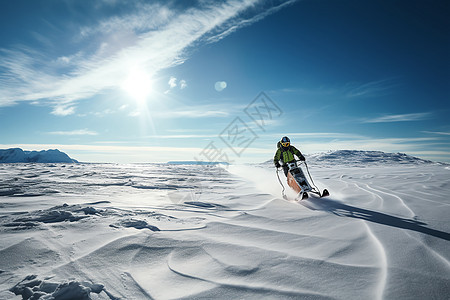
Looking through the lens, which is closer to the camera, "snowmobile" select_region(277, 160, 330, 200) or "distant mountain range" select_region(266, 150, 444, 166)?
"snowmobile" select_region(277, 160, 330, 200)

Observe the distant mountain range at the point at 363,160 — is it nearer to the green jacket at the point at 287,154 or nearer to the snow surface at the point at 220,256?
the green jacket at the point at 287,154

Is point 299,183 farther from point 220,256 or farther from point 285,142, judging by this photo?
point 220,256

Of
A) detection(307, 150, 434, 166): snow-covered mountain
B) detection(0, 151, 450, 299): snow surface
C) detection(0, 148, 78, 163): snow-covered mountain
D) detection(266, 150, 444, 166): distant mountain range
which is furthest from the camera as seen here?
detection(0, 148, 78, 163): snow-covered mountain

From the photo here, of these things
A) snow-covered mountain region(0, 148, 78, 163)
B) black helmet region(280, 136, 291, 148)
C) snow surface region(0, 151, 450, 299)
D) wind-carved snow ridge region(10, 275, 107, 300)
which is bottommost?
snow surface region(0, 151, 450, 299)

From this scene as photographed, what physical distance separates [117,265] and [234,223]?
1.95 meters

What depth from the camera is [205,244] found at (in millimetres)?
2572

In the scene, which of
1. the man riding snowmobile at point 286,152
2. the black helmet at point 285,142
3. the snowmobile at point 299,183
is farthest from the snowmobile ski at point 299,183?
the black helmet at point 285,142

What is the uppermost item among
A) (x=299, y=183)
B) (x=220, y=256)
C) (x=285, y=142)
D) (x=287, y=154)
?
(x=285, y=142)

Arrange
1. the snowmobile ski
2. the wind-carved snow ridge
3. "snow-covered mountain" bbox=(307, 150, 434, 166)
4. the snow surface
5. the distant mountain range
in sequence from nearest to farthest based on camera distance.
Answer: the wind-carved snow ridge
the snow surface
the snowmobile ski
the distant mountain range
"snow-covered mountain" bbox=(307, 150, 434, 166)

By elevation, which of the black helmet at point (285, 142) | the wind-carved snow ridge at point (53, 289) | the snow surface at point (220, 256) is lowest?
the snow surface at point (220, 256)

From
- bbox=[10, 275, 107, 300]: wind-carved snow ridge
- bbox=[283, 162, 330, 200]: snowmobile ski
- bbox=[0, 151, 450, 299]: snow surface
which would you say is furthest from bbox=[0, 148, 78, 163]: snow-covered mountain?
bbox=[10, 275, 107, 300]: wind-carved snow ridge

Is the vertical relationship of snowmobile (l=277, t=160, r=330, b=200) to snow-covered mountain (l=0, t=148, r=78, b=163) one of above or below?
below

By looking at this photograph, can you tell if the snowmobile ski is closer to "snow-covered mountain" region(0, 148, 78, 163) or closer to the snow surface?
the snow surface

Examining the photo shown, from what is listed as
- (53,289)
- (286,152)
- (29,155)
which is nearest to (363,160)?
(286,152)
